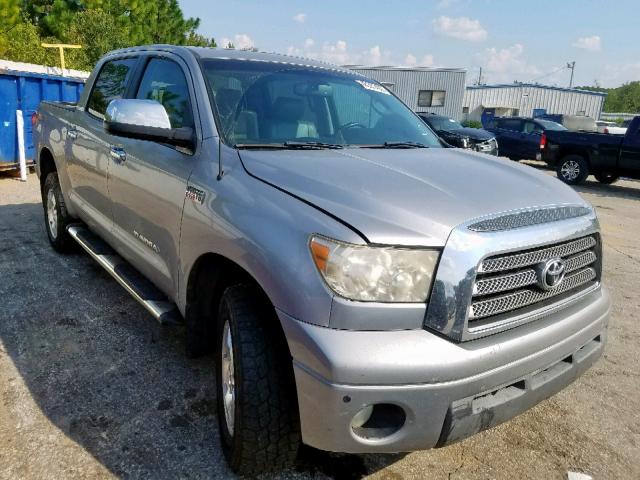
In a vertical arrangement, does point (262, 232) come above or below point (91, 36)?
below

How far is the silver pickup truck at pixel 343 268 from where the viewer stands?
1.76 m

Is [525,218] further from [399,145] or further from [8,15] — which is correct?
[8,15]

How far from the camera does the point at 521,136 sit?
1642cm

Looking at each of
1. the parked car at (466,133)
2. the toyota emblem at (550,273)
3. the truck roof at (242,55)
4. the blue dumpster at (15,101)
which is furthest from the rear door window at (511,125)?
the toyota emblem at (550,273)

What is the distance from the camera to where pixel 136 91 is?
3.46 m

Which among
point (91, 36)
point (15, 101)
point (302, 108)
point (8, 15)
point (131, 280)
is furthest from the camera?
point (91, 36)

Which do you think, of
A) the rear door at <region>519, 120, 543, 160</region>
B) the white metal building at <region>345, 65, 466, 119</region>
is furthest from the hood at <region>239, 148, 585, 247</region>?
the white metal building at <region>345, 65, 466, 119</region>

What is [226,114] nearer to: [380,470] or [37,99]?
[380,470]

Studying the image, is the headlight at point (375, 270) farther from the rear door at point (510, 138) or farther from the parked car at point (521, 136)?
the rear door at point (510, 138)

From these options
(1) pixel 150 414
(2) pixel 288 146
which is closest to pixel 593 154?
(2) pixel 288 146

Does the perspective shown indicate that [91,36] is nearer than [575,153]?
No

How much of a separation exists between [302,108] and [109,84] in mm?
1885

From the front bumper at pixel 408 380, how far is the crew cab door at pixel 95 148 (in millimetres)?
2357

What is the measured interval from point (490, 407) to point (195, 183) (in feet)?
5.17
